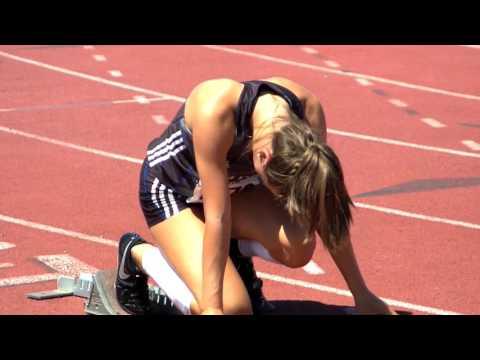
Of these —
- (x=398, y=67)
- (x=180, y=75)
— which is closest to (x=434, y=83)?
(x=398, y=67)

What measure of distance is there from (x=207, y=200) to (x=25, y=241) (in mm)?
1855

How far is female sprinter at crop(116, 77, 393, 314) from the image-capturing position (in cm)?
418

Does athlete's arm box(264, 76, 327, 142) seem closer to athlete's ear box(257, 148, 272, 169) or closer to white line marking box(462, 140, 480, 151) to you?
athlete's ear box(257, 148, 272, 169)

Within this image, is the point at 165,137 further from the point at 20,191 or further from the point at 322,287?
the point at 20,191

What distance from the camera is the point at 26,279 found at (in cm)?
528

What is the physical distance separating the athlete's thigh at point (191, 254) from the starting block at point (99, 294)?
0.33 meters

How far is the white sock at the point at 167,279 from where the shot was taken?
457 centimetres

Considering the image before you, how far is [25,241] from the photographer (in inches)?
231

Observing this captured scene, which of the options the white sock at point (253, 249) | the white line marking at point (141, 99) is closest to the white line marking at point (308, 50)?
the white line marking at point (141, 99)

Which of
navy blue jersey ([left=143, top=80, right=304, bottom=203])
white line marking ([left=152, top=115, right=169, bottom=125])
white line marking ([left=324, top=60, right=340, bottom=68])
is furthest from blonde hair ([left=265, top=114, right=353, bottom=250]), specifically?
white line marking ([left=324, top=60, right=340, bottom=68])

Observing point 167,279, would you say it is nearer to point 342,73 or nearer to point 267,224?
point 267,224

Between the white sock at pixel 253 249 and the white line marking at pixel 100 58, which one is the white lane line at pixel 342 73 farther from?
the white sock at pixel 253 249

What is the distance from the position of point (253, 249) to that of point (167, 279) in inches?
17.1

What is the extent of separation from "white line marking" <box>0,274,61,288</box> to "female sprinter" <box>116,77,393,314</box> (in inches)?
23.1
